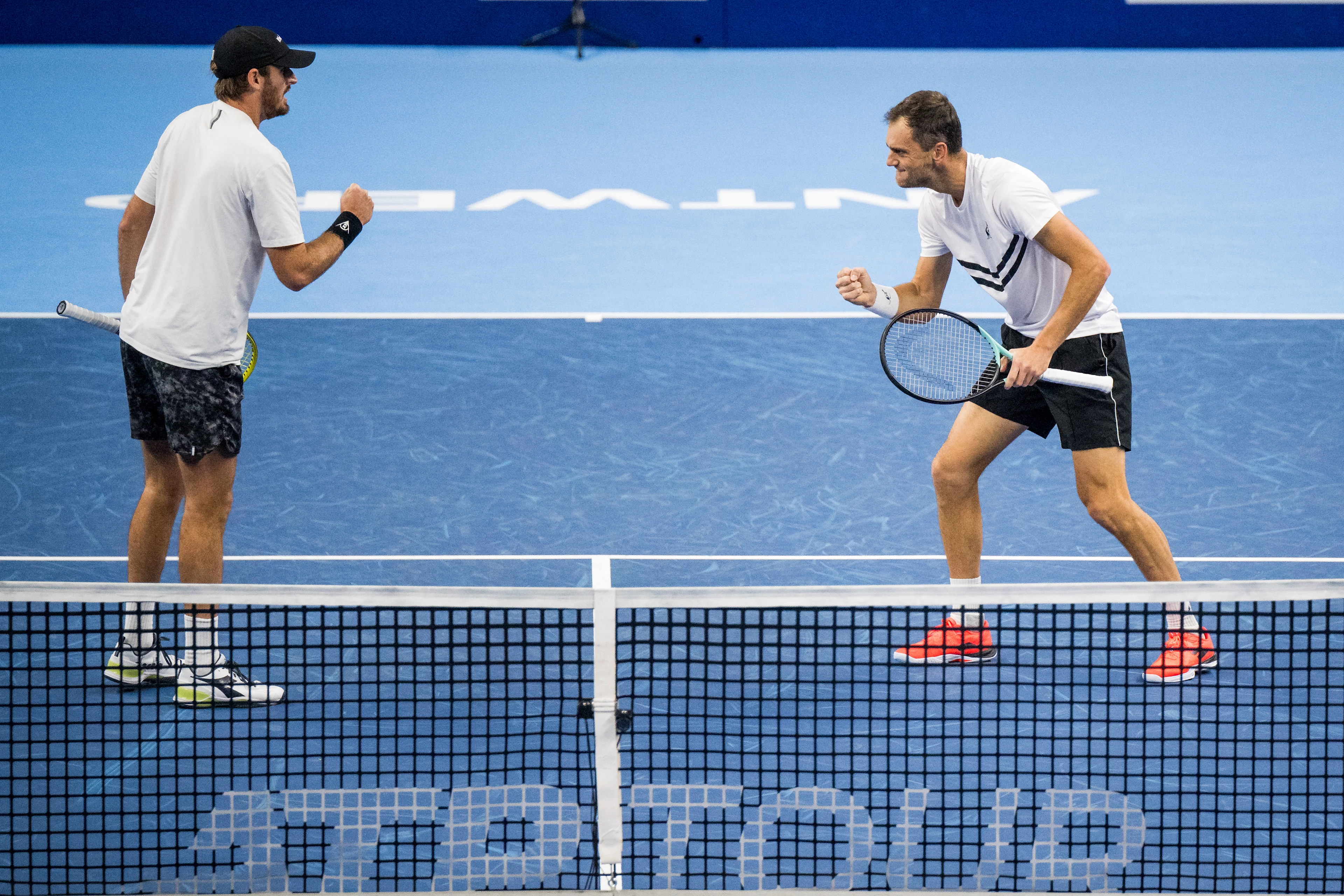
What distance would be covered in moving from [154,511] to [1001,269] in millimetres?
2718

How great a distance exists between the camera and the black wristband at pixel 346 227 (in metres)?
4.79

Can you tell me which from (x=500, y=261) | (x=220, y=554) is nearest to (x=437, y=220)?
(x=500, y=261)

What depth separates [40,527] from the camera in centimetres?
617

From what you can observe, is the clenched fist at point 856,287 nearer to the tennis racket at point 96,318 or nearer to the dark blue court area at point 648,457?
the dark blue court area at point 648,457

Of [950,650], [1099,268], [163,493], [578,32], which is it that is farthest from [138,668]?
[578,32]

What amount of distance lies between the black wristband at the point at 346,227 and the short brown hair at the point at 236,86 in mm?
454

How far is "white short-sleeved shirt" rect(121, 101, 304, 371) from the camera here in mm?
4469

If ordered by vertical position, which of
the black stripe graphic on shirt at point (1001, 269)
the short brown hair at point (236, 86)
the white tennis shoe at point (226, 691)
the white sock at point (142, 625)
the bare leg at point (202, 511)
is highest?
the short brown hair at point (236, 86)

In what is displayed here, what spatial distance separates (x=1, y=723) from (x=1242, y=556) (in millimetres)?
4379

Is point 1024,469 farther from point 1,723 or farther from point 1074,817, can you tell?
point 1,723

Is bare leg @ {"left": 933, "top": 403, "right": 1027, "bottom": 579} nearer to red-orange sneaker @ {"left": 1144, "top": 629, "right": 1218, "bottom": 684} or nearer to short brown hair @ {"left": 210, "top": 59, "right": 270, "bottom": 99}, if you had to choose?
red-orange sneaker @ {"left": 1144, "top": 629, "right": 1218, "bottom": 684}

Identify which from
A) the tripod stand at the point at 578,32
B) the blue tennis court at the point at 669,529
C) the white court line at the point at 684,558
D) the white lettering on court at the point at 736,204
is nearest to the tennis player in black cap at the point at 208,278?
the blue tennis court at the point at 669,529

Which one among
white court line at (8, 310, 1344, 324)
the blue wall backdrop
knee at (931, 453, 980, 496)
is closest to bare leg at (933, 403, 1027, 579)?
knee at (931, 453, 980, 496)

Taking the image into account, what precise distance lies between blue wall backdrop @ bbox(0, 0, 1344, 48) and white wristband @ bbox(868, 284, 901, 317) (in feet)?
40.2
